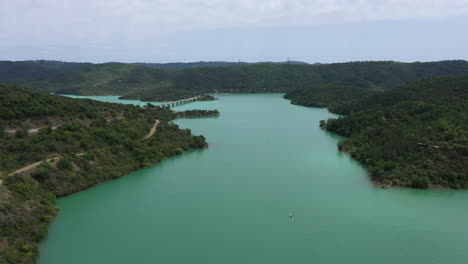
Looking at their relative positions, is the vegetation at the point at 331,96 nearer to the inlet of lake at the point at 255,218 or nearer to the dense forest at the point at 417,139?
the dense forest at the point at 417,139

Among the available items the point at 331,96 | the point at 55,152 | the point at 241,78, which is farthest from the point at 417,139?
the point at 241,78

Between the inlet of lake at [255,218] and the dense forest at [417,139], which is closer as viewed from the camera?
the inlet of lake at [255,218]

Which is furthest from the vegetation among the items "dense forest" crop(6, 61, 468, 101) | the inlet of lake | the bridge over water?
the inlet of lake

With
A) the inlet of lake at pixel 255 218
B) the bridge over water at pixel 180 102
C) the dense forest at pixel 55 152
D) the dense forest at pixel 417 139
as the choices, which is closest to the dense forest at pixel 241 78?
the bridge over water at pixel 180 102

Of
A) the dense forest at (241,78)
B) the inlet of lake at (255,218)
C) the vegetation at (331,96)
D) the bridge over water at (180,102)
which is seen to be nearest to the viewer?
the inlet of lake at (255,218)

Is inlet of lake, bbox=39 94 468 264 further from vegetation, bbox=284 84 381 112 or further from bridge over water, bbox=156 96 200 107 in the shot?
bridge over water, bbox=156 96 200 107

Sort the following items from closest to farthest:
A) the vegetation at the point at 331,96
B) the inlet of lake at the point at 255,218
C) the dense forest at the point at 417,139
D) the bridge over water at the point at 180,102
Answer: the inlet of lake at the point at 255,218 < the dense forest at the point at 417,139 < the vegetation at the point at 331,96 < the bridge over water at the point at 180,102
